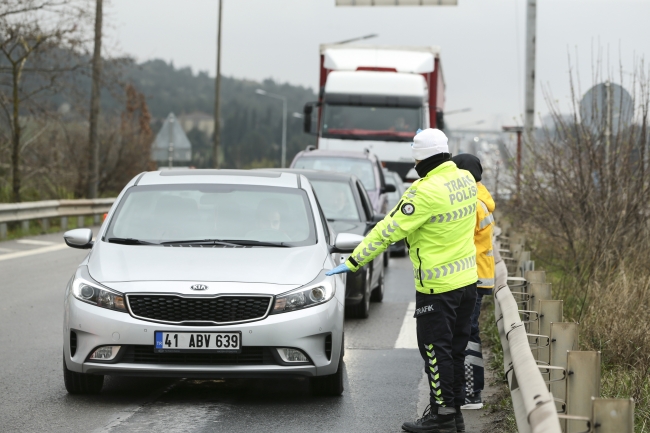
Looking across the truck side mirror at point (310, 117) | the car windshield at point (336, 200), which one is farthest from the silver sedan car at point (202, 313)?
the truck side mirror at point (310, 117)

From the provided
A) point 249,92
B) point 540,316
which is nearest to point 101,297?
point 540,316

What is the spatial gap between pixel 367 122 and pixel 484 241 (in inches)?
740

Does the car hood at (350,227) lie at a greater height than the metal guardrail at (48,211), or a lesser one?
greater

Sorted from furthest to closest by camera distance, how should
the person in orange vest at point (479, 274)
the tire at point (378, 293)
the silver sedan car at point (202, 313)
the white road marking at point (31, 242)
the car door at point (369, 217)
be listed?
the white road marking at point (31, 242)
the tire at point (378, 293)
the car door at point (369, 217)
the person in orange vest at point (479, 274)
the silver sedan car at point (202, 313)

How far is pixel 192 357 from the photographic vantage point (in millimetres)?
6789

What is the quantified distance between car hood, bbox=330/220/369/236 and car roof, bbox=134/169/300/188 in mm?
2880

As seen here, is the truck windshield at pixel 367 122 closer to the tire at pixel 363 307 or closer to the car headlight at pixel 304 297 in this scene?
the tire at pixel 363 307

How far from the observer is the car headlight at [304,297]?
6871mm

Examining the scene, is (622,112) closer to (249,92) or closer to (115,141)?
(115,141)

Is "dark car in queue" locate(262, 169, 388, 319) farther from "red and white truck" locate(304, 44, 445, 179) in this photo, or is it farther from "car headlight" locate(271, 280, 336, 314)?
"red and white truck" locate(304, 44, 445, 179)

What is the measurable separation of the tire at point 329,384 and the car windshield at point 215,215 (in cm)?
107

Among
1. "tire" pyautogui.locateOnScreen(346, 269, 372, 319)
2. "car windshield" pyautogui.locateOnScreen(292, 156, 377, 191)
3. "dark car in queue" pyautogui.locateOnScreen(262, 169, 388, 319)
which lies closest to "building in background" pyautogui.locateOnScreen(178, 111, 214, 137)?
"car windshield" pyautogui.locateOnScreen(292, 156, 377, 191)

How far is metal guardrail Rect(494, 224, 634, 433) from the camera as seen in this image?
3.86 meters

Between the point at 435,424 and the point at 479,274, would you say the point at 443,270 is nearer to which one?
the point at 435,424
